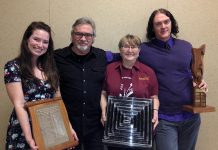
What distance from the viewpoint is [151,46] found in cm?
206

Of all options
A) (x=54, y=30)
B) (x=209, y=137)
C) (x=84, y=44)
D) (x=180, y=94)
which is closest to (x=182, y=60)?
(x=180, y=94)

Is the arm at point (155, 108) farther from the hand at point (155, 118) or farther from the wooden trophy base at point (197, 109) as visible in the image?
the wooden trophy base at point (197, 109)

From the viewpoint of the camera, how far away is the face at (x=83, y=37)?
1.81 meters

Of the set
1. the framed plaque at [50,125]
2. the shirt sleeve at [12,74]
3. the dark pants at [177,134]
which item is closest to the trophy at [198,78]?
the dark pants at [177,134]

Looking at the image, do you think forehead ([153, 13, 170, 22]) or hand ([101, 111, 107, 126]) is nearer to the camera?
hand ([101, 111, 107, 126])

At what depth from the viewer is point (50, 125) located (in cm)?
159

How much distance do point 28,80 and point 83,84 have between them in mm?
391

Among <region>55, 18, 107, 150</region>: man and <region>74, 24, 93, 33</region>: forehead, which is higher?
<region>74, 24, 93, 33</region>: forehead

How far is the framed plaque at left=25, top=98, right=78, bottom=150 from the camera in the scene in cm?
152

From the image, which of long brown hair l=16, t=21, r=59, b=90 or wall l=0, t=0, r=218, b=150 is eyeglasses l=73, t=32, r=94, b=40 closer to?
long brown hair l=16, t=21, r=59, b=90

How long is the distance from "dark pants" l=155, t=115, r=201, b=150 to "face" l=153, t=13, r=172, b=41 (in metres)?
0.62

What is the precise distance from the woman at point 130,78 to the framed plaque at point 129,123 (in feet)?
0.23

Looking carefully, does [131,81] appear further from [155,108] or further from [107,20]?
[107,20]

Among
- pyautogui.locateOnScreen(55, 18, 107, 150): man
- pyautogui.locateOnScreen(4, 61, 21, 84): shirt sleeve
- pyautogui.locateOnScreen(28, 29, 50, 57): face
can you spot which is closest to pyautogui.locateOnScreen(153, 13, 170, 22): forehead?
pyautogui.locateOnScreen(55, 18, 107, 150): man
